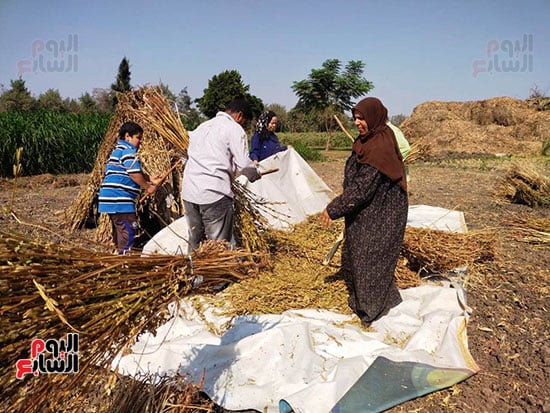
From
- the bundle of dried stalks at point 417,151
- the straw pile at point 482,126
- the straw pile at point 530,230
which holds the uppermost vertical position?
the straw pile at point 482,126

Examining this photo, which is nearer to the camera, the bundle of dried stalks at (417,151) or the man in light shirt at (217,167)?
the man in light shirt at (217,167)

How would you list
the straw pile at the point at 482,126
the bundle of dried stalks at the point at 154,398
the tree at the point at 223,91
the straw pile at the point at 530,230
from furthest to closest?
the tree at the point at 223,91
the straw pile at the point at 482,126
the straw pile at the point at 530,230
the bundle of dried stalks at the point at 154,398

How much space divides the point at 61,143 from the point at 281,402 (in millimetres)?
11002

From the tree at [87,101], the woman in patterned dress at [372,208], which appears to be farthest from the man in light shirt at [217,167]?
the tree at [87,101]

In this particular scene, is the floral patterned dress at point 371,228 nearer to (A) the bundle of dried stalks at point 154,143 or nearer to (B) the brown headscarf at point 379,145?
(B) the brown headscarf at point 379,145

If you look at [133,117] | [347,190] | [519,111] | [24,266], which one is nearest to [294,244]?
[347,190]

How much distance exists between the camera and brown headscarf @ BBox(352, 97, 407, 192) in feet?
8.91

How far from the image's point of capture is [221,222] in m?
3.33

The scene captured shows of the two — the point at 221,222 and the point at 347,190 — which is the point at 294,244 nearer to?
the point at 221,222

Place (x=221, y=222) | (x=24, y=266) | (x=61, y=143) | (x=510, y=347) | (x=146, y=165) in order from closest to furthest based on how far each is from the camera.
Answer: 1. (x=24, y=266)
2. (x=510, y=347)
3. (x=221, y=222)
4. (x=146, y=165)
5. (x=61, y=143)

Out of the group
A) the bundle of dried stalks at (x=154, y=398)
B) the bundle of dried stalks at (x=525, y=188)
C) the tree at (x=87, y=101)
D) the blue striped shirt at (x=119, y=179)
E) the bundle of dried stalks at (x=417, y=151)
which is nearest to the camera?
the bundle of dried stalks at (x=154, y=398)

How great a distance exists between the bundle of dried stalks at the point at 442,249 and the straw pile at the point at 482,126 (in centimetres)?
1741

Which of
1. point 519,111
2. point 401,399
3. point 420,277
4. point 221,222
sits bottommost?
Result: point 401,399

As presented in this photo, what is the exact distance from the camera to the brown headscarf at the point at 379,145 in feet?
8.91
